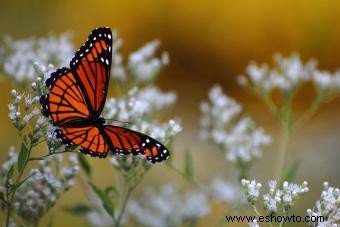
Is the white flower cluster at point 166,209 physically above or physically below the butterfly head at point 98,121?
above

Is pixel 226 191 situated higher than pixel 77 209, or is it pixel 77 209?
pixel 226 191

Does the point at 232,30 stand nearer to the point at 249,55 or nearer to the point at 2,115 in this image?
the point at 249,55

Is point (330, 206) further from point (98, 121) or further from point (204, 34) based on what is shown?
point (204, 34)

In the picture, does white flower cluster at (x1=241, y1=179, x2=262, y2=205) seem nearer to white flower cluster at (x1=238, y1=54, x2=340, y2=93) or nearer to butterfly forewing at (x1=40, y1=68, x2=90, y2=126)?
butterfly forewing at (x1=40, y1=68, x2=90, y2=126)

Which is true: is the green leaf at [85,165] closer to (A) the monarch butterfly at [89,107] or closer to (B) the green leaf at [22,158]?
(A) the monarch butterfly at [89,107]

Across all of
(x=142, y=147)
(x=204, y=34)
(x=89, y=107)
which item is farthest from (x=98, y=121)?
(x=204, y=34)

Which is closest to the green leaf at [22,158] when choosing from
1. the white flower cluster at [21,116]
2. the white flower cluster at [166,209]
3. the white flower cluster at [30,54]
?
the white flower cluster at [21,116]

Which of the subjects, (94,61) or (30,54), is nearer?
(94,61)
